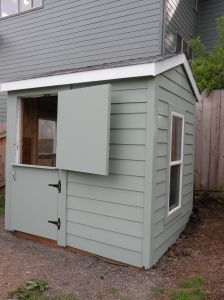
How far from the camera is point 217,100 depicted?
6.91 meters

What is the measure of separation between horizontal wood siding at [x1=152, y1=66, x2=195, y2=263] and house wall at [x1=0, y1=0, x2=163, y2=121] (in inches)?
135

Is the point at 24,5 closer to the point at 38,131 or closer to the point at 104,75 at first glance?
the point at 38,131

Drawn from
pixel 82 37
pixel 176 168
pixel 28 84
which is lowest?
pixel 176 168

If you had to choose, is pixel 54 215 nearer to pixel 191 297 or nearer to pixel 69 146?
pixel 69 146

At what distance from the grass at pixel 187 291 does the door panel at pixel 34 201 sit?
78.1 inches

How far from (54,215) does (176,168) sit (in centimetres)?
205

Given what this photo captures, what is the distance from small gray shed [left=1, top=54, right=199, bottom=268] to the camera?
13.7 feet

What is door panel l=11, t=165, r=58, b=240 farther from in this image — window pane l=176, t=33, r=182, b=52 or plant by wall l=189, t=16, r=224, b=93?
window pane l=176, t=33, r=182, b=52

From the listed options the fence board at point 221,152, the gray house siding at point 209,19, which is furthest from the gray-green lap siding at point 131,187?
the gray house siding at point 209,19

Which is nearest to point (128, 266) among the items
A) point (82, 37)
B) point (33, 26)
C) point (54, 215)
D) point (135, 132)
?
point (54, 215)

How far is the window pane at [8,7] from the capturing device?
36.8ft

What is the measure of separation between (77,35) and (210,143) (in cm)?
523

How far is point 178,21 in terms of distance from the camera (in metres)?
9.34

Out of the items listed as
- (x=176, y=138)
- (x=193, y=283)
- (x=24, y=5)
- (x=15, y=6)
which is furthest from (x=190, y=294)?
(x=15, y=6)
